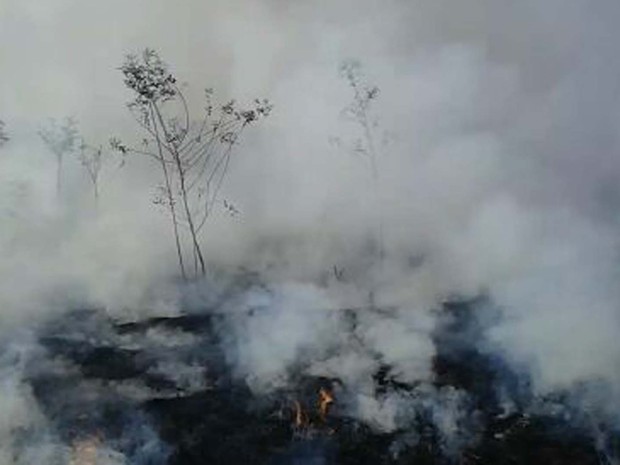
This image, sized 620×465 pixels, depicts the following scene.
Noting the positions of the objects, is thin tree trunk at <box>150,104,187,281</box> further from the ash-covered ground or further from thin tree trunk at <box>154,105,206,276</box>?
the ash-covered ground

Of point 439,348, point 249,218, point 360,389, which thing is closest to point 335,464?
point 360,389

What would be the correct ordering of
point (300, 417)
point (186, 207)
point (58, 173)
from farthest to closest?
point (58, 173) → point (186, 207) → point (300, 417)

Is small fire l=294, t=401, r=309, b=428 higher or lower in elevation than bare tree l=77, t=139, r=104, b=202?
lower

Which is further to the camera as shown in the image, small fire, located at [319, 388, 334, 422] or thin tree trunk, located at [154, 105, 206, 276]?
thin tree trunk, located at [154, 105, 206, 276]

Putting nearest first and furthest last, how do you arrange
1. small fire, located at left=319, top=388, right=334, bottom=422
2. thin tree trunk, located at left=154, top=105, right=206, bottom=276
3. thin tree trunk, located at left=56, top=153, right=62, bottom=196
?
1. small fire, located at left=319, top=388, right=334, bottom=422
2. thin tree trunk, located at left=154, top=105, right=206, bottom=276
3. thin tree trunk, located at left=56, top=153, right=62, bottom=196

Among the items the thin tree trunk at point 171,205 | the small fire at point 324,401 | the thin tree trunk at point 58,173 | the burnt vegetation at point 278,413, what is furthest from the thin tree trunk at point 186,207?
the small fire at point 324,401

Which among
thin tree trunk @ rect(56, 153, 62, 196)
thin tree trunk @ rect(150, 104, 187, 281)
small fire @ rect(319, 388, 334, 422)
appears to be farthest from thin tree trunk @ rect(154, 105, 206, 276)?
small fire @ rect(319, 388, 334, 422)

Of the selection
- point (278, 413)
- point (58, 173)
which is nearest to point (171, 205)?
point (58, 173)

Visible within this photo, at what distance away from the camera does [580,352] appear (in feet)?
64.1

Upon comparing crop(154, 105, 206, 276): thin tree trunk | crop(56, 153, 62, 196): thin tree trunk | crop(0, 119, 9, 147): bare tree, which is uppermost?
crop(0, 119, 9, 147): bare tree

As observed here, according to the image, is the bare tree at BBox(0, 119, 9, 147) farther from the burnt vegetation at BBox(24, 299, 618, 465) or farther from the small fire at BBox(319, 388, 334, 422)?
the small fire at BBox(319, 388, 334, 422)

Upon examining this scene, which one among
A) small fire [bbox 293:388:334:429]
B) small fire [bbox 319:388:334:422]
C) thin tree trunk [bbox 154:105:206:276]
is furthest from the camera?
thin tree trunk [bbox 154:105:206:276]

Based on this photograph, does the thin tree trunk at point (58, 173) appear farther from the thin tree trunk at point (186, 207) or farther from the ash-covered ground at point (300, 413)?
the ash-covered ground at point (300, 413)

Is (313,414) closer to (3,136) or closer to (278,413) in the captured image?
(278,413)
